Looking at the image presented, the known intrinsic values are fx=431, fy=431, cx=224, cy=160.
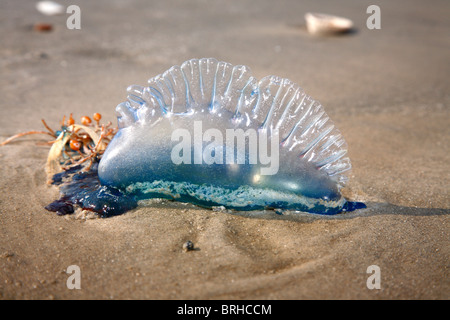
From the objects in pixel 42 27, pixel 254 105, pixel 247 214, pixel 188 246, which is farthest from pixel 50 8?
pixel 188 246

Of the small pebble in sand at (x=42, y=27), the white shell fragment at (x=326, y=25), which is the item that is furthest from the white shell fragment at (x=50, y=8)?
the white shell fragment at (x=326, y=25)

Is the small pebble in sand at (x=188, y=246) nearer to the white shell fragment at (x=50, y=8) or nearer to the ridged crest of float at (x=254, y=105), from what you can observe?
the ridged crest of float at (x=254, y=105)

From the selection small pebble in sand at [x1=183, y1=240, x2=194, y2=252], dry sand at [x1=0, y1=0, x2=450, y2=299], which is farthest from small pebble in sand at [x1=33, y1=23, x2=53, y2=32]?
small pebble in sand at [x1=183, y1=240, x2=194, y2=252]

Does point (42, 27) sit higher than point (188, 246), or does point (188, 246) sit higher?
point (42, 27)

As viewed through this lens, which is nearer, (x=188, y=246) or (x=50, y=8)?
(x=188, y=246)

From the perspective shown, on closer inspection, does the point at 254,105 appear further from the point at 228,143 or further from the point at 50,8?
the point at 50,8

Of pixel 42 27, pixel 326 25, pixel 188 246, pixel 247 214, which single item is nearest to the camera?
pixel 188 246
